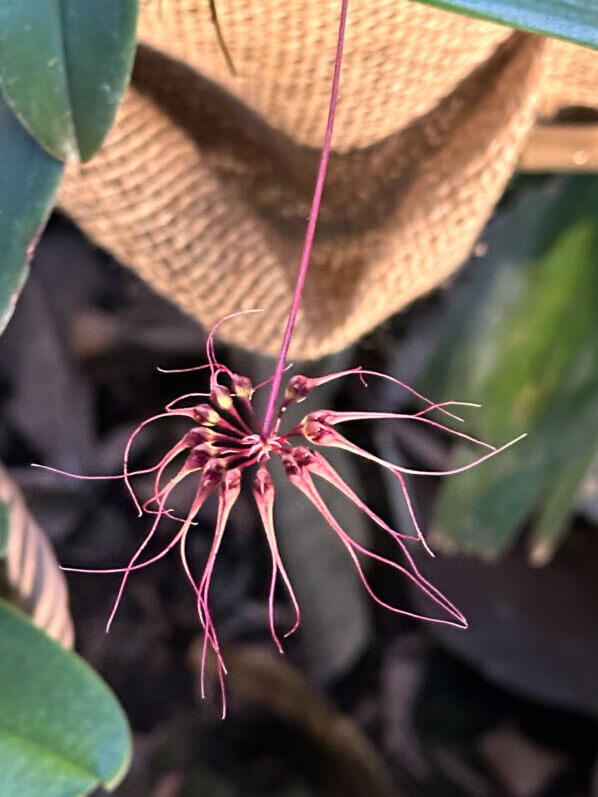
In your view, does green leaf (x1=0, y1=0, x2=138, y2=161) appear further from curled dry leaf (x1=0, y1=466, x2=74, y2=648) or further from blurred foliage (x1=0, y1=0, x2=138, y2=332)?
curled dry leaf (x1=0, y1=466, x2=74, y2=648)

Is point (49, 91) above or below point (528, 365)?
above

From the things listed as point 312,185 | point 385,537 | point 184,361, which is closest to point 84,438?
point 184,361

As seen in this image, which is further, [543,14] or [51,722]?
[51,722]

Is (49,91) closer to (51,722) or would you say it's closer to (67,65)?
(67,65)

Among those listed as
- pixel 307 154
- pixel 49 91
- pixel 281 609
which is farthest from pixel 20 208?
pixel 281 609

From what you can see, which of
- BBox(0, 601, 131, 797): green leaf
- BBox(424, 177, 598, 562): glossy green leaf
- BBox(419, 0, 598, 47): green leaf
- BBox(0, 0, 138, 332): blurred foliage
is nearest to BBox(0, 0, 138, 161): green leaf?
BBox(0, 0, 138, 332): blurred foliage

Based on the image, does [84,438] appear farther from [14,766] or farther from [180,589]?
[14,766]
